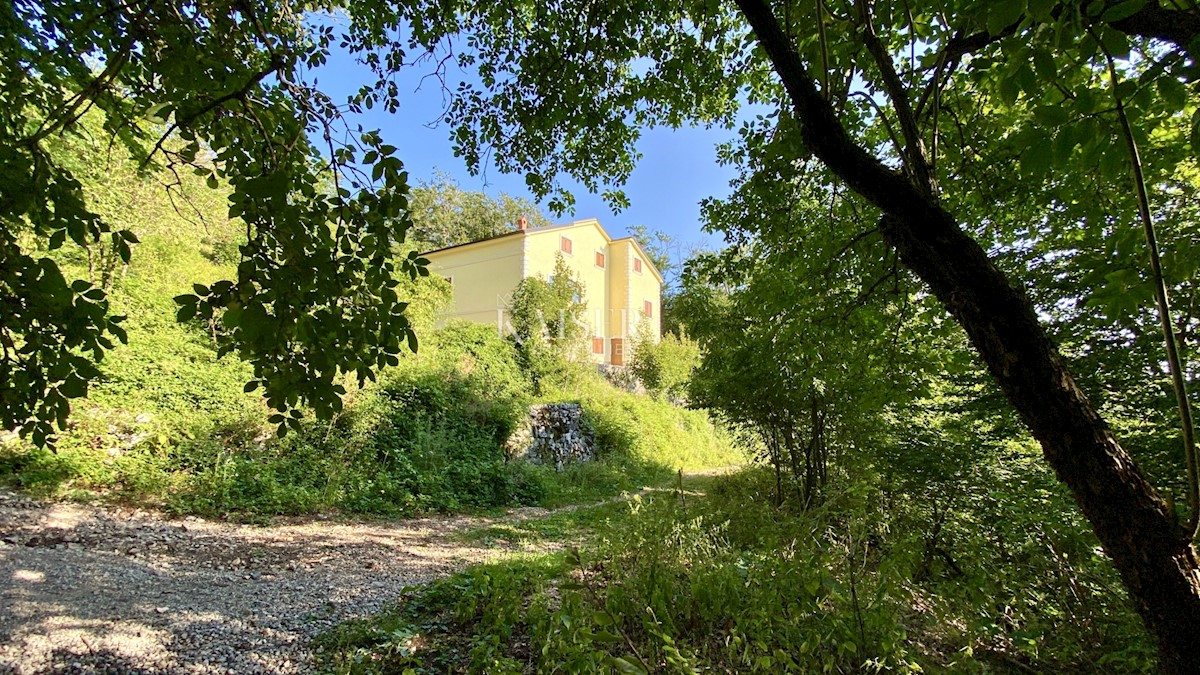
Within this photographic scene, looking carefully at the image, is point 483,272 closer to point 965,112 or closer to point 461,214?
point 461,214

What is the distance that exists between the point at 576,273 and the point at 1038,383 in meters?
17.6

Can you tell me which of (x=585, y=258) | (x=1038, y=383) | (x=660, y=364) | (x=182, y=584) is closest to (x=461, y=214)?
(x=585, y=258)

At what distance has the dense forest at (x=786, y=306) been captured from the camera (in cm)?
131

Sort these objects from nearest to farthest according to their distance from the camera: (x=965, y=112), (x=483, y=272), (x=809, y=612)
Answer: (x=809, y=612) < (x=965, y=112) < (x=483, y=272)

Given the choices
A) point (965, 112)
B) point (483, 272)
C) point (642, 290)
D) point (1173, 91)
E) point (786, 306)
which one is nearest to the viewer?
point (1173, 91)

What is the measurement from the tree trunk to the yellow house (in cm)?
1331

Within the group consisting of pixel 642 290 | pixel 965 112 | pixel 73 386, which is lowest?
pixel 73 386

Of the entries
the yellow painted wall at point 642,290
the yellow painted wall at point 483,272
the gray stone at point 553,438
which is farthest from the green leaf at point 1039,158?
the yellow painted wall at point 642,290

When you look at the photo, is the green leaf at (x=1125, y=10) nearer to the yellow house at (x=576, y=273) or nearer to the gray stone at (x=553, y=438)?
the gray stone at (x=553, y=438)

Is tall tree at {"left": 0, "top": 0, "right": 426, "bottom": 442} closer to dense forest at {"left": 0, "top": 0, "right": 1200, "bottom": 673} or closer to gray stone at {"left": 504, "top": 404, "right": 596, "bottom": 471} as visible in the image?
dense forest at {"left": 0, "top": 0, "right": 1200, "bottom": 673}

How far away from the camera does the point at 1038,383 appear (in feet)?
4.50

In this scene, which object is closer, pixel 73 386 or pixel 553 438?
pixel 73 386

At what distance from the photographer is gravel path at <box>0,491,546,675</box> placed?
7.95 ft

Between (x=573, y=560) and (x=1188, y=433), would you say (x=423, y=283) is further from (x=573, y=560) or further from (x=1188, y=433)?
(x=1188, y=433)
